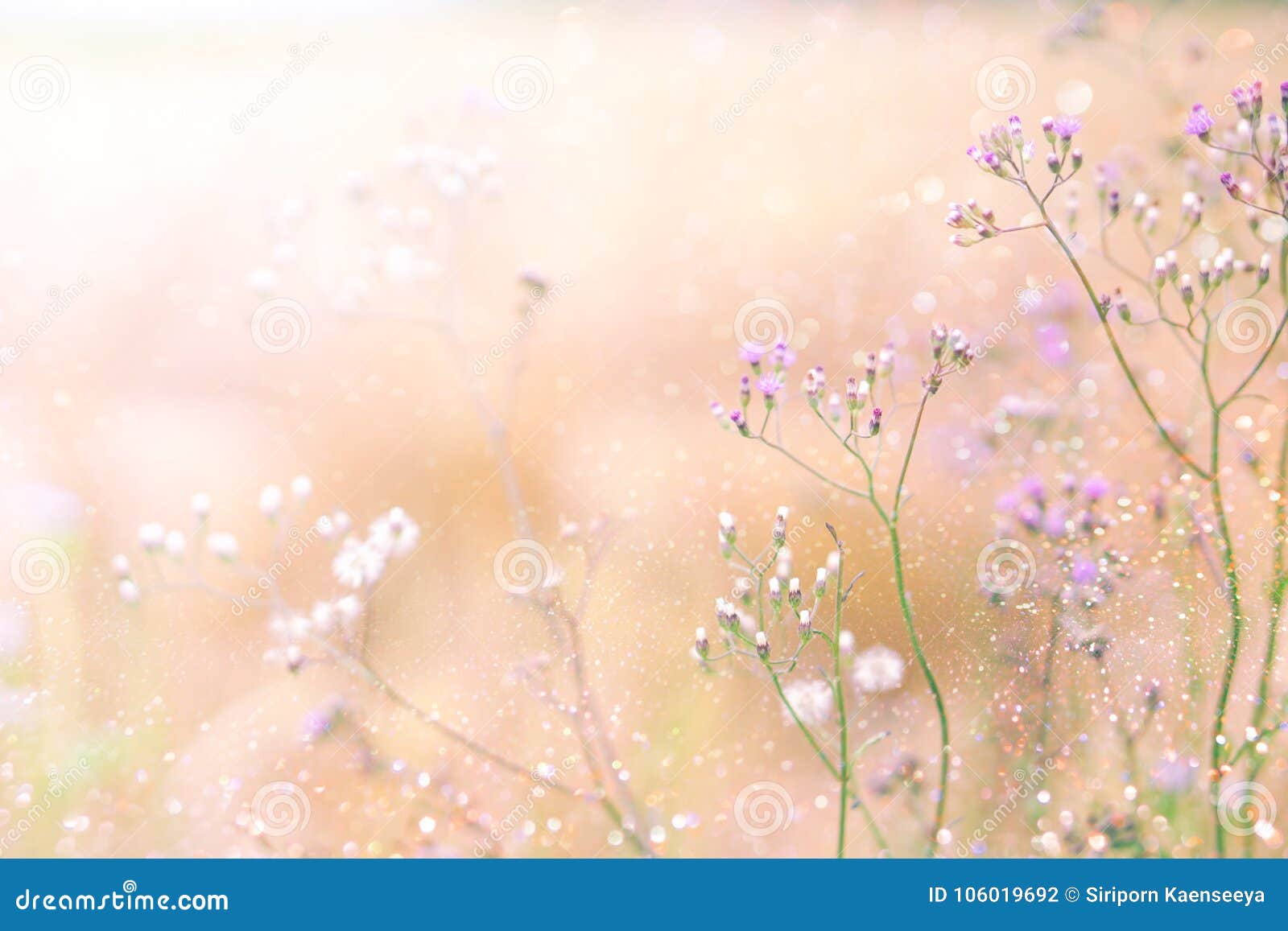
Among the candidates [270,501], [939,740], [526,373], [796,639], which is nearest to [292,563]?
[270,501]

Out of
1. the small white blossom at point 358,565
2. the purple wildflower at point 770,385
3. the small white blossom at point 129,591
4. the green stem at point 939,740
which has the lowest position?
the green stem at point 939,740

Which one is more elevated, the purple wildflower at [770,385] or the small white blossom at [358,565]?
the purple wildflower at [770,385]

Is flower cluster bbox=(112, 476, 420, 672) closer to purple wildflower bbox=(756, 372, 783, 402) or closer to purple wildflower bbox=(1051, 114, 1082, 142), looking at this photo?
purple wildflower bbox=(756, 372, 783, 402)

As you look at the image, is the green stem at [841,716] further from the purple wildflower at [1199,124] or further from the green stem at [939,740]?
the purple wildflower at [1199,124]

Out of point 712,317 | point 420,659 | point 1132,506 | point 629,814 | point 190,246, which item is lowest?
point 629,814

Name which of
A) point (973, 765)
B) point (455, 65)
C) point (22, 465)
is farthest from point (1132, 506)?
point (22, 465)

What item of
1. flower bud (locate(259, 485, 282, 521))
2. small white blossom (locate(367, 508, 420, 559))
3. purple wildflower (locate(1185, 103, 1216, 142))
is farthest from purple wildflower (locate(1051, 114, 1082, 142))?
flower bud (locate(259, 485, 282, 521))

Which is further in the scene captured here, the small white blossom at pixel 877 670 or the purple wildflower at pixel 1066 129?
the small white blossom at pixel 877 670

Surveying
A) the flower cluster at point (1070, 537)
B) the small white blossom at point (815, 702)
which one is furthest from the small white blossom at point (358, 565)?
the flower cluster at point (1070, 537)

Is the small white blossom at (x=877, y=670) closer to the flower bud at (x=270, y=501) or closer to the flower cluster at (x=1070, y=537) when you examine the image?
the flower cluster at (x=1070, y=537)

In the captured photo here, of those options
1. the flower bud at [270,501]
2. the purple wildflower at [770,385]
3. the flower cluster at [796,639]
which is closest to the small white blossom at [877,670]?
the flower cluster at [796,639]

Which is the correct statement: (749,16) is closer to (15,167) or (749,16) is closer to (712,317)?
(712,317)
